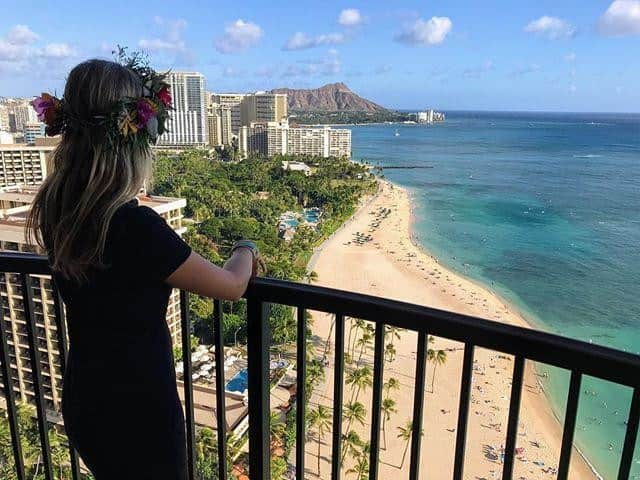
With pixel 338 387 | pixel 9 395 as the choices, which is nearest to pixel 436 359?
pixel 9 395

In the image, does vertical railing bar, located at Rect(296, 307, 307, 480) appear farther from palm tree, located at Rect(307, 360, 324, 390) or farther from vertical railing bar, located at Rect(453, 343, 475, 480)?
palm tree, located at Rect(307, 360, 324, 390)

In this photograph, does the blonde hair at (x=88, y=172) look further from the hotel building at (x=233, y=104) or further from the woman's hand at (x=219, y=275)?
the hotel building at (x=233, y=104)

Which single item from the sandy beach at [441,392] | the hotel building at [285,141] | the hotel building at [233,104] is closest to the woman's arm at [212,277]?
the sandy beach at [441,392]

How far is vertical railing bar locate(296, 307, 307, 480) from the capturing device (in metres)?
1.46

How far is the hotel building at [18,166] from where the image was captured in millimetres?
26984

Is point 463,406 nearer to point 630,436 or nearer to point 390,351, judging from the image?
point 630,436

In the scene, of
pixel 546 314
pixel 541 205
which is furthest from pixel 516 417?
Answer: pixel 541 205

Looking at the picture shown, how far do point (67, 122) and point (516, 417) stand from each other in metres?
1.12

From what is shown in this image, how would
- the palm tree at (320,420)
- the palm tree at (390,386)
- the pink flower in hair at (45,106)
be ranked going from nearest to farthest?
the pink flower in hair at (45,106), the palm tree at (320,420), the palm tree at (390,386)

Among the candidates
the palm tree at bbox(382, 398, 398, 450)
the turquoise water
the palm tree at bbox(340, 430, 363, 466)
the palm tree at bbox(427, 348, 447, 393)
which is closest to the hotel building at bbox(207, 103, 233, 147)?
the turquoise water

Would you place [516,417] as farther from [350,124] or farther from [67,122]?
[350,124]

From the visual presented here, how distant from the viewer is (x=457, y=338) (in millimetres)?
1187

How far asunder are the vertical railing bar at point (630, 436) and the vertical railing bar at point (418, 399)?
41 cm

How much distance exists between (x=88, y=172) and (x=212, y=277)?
0.32 metres
